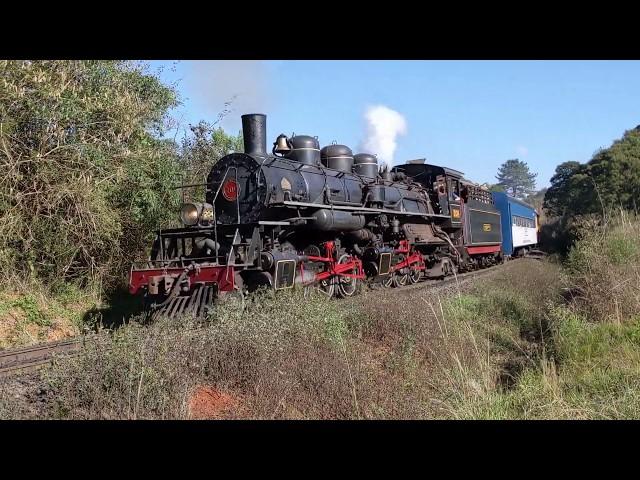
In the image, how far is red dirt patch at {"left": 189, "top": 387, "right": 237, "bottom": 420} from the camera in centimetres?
497

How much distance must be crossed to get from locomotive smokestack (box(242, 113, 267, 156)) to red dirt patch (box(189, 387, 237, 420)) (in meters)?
6.85

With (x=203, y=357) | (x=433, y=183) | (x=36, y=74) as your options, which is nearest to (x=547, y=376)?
(x=203, y=357)

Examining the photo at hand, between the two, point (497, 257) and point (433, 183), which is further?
point (497, 257)

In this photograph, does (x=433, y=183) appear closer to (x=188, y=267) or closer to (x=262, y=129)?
(x=262, y=129)

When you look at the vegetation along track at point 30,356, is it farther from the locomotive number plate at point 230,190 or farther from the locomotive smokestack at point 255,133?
the locomotive smokestack at point 255,133

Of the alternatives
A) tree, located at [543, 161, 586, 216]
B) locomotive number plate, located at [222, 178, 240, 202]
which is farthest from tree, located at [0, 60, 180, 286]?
tree, located at [543, 161, 586, 216]

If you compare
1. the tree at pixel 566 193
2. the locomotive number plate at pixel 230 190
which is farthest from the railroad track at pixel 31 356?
the tree at pixel 566 193

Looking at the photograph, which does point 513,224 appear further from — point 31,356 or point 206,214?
point 31,356

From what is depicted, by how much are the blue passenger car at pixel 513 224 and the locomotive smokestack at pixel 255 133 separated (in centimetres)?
1696

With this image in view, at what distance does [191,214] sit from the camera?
10.9 m

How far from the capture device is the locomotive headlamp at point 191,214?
35.5 ft
